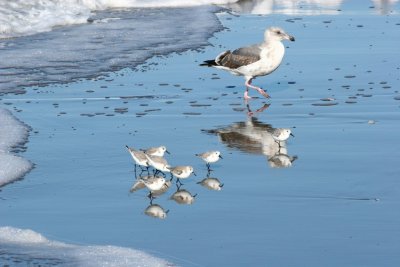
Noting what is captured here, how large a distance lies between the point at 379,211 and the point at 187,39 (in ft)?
42.5

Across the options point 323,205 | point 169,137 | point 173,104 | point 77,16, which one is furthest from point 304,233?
point 77,16

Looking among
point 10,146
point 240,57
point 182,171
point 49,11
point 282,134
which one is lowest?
point 10,146

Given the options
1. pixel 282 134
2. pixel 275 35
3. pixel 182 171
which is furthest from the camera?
pixel 275 35

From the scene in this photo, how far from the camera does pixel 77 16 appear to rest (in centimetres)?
2577

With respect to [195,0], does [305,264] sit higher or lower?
lower

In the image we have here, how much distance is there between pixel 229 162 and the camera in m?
10.7

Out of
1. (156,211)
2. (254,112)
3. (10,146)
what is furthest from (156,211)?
(254,112)

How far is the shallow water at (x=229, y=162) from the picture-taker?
26.0ft

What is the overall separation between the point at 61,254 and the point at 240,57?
8.38m

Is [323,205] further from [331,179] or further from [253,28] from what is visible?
[253,28]

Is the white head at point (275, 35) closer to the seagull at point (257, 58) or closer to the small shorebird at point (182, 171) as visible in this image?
the seagull at point (257, 58)

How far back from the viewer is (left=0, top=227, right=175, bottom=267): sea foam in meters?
7.36

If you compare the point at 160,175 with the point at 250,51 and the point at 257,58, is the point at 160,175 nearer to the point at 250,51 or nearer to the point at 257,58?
the point at 257,58

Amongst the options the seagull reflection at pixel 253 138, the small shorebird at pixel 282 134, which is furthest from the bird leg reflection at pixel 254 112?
the small shorebird at pixel 282 134
